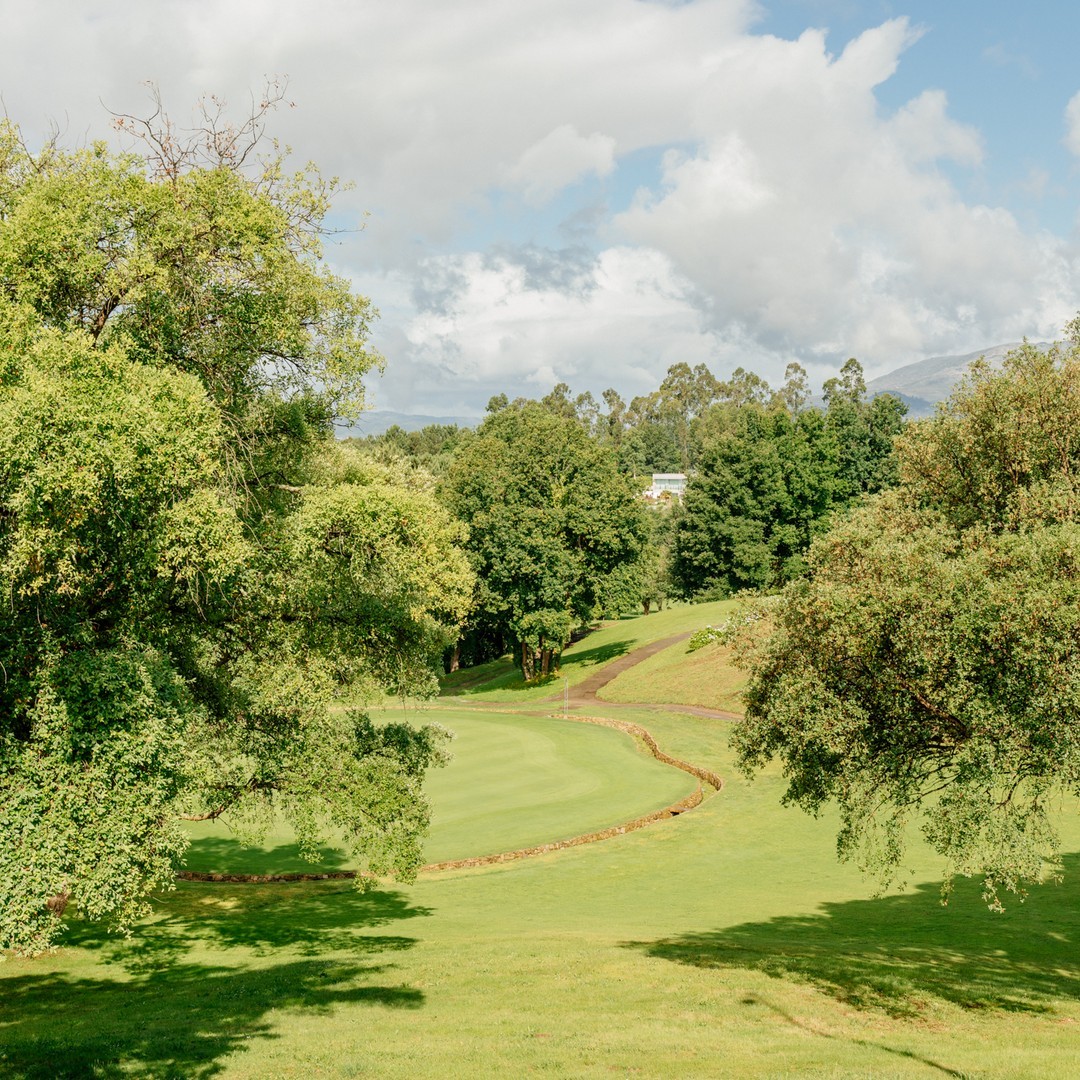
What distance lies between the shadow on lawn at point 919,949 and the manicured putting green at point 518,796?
30.7ft

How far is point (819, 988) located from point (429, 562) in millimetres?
10794

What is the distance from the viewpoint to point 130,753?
1248 cm

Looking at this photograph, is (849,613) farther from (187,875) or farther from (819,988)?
(187,875)

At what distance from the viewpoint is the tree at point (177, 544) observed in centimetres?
1215

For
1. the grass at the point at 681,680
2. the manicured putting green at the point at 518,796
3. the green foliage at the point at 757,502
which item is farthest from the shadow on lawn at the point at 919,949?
the green foliage at the point at 757,502

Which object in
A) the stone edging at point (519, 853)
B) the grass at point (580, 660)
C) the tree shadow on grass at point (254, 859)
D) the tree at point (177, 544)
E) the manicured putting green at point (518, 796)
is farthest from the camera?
the grass at point (580, 660)

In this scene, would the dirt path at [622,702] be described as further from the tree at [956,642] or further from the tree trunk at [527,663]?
the tree at [956,642]

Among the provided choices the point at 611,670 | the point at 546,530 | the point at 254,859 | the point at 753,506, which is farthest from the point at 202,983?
the point at 753,506

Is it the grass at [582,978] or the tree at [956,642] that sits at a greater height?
the tree at [956,642]

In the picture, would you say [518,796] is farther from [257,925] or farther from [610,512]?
[610,512]

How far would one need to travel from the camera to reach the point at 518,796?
112ft

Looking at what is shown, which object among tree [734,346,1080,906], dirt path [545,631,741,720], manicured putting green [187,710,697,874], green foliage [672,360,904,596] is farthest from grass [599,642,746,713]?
tree [734,346,1080,906]

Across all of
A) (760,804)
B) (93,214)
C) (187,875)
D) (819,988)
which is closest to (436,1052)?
(819,988)

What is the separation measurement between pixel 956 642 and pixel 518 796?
23.0 metres
